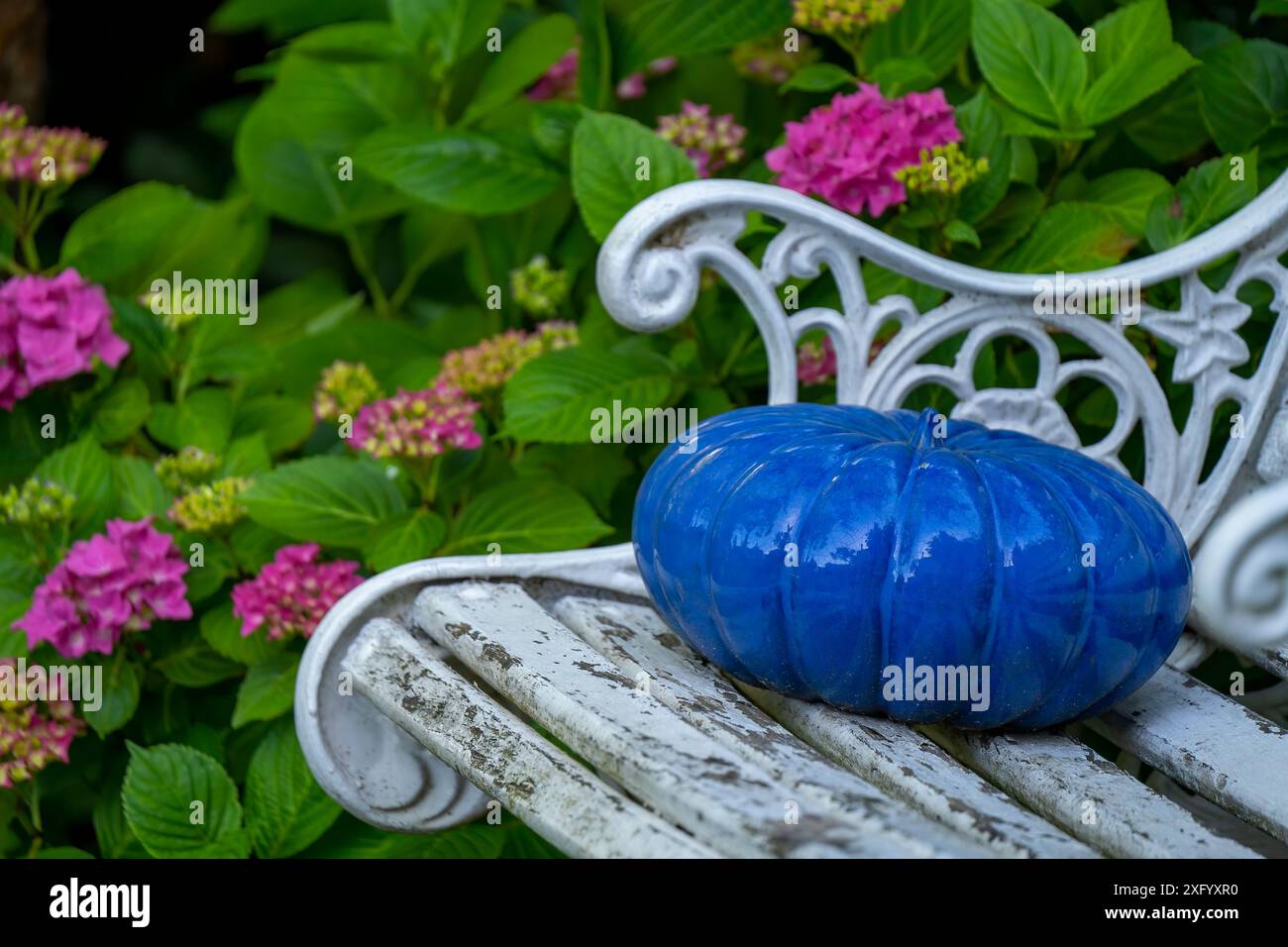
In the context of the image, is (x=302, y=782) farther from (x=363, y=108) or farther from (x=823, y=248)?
(x=363, y=108)

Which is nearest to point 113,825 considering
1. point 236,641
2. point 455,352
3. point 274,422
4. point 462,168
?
point 236,641

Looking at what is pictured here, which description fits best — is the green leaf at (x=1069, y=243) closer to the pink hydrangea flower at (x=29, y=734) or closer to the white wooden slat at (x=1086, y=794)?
the white wooden slat at (x=1086, y=794)

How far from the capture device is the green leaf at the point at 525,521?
1866mm

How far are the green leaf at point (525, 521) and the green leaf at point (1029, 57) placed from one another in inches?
28.0

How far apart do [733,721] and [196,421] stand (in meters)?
1.11

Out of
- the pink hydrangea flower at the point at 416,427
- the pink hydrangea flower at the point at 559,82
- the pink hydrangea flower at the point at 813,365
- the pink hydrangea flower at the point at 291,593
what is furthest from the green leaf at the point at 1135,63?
the pink hydrangea flower at the point at 291,593

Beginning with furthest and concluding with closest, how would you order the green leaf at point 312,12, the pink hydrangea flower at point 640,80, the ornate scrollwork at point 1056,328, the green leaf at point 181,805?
the green leaf at point 312,12 < the pink hydrangea flower at point 640,80 < the green leaf at point 181,805 < the ornate scrollwork at point 1056,328

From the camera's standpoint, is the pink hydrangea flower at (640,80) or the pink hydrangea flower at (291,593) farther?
the pink hydrangea flower at (640,80)

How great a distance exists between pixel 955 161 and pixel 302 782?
1.04 meters

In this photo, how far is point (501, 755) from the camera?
4.24 feet

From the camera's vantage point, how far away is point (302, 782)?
6.08ft

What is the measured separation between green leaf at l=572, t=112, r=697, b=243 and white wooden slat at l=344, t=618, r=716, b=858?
61 cm

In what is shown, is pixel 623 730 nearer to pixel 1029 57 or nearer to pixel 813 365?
pixel 813 365
